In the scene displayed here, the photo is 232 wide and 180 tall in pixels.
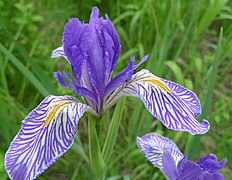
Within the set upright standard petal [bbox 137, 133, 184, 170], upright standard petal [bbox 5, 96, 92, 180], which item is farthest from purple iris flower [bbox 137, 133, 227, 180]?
upright standard petal [bbox 5, 96, 92, 180]

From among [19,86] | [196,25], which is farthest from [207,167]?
[196,25]

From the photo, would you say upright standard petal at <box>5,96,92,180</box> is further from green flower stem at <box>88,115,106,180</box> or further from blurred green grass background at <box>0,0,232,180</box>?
blurred green grass background at <box>0,0,232,180</box>

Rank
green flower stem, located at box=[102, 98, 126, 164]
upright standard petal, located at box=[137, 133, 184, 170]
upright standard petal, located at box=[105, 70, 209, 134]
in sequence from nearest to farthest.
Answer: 1. upright standard petal, located at box=[105, 70, 209, 134]
2. green flower stem, located at box=[102, 98, 126, 164]
3. upright standard petal, located at box=[137, 133, 184, 170]

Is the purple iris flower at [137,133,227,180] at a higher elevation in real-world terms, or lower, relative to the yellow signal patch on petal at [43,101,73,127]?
lower

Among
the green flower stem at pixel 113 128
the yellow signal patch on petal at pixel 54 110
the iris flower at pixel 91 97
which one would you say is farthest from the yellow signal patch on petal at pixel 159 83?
the yellow signal patch on petal at pixel 54 110

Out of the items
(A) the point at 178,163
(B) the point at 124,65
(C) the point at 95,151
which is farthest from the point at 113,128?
(B) the point at 124,65

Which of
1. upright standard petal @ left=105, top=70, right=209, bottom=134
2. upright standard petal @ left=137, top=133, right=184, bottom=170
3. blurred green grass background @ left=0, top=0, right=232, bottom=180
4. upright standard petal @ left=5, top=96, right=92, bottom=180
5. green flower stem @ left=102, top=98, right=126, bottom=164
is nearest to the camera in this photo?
upright standard petal @ left=5, top=96, right=92, bottom=180

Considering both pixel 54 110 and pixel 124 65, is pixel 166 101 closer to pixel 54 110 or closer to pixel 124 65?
pixel 54 110

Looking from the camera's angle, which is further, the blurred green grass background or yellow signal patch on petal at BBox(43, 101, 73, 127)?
the blurred green grass background
